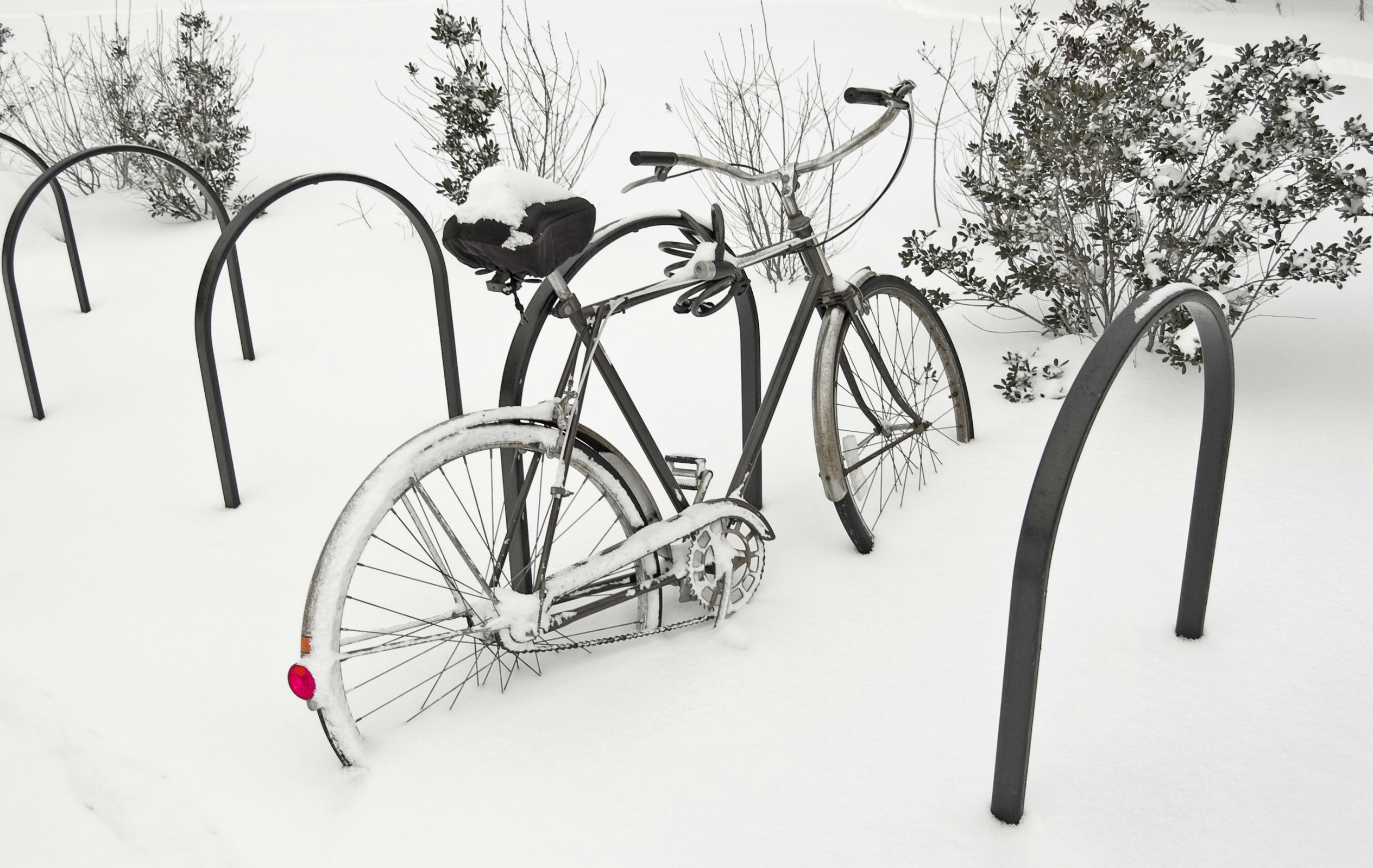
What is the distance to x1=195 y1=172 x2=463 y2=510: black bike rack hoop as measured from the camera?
273cm

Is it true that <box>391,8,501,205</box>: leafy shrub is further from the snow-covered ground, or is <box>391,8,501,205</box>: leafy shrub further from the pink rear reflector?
the pink rear reflector

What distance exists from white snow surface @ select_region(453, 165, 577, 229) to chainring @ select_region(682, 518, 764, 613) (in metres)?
0.80

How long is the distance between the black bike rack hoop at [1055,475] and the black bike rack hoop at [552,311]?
1005 millimetres

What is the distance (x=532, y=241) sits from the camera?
1924 millimetres

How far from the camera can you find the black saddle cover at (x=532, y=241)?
1914 millimetres

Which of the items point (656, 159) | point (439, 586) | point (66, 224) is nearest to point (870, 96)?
point (656, 159)

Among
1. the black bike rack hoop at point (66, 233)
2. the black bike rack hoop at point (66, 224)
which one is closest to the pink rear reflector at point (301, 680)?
the black bike rack hoop at point (66, 233)

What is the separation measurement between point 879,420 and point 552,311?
3.66 ft

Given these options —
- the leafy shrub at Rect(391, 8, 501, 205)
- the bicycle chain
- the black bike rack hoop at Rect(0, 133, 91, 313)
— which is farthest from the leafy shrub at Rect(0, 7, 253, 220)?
the bicycle chain

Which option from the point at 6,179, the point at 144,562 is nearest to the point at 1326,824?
the point at 144,562

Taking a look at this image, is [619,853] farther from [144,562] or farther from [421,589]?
[144,562]

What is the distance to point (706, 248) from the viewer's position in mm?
2258

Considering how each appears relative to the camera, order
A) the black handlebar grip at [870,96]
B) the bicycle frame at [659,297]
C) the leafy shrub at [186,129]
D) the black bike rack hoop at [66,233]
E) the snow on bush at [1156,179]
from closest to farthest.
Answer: the bicycle frame at [659,297] → the black handlebar grip at [870,96] → the snow on bush at [1156,179] → the black bike rack hoop at [66,233] → the leafy shrub at [186,129]

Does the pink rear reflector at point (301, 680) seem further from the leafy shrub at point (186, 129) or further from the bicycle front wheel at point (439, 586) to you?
the leafy shrub at point (186, 129)
